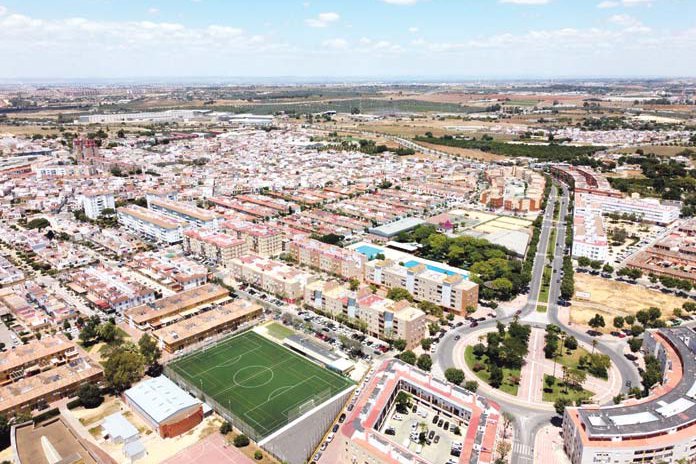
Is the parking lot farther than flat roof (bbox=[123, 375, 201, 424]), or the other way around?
flat roof (bbox=[123, 375, 201, 424])

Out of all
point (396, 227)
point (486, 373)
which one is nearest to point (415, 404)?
point (486, 373)

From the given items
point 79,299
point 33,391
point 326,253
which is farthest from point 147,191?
point 33,391

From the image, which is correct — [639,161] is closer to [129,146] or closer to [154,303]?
[154,303]

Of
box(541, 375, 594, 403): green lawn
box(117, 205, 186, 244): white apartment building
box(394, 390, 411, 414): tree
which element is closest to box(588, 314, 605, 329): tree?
box(541, 375, 594, 403): green lawn

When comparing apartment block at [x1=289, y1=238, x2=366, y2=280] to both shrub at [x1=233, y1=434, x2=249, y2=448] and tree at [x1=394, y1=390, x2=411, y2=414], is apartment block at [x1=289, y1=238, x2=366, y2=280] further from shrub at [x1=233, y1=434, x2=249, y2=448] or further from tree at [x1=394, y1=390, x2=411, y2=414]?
shrub at [x1=233, y1=434, x2=249, y2=448]

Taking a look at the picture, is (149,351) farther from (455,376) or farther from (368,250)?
(368,250)

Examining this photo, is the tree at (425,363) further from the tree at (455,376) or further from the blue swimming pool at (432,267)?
the blue swimming pool at (432,267)
